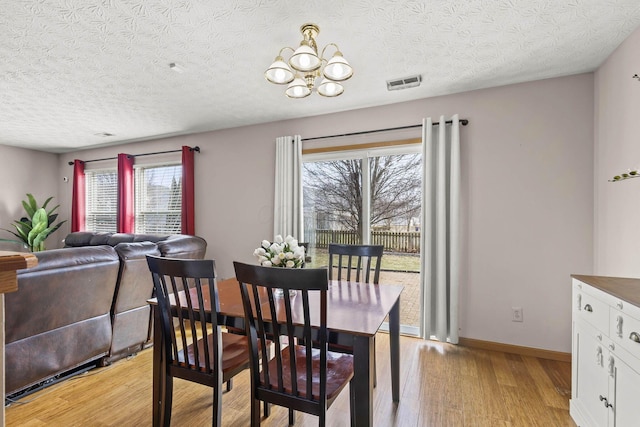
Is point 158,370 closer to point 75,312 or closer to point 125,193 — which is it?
point 75,312

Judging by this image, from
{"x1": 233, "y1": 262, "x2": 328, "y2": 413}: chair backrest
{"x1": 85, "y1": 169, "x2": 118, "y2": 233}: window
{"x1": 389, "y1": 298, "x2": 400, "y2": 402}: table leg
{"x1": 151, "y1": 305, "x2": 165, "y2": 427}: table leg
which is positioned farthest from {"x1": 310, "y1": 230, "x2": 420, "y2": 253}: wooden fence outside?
{"x1": 85, "y1": 169, "x2": 118, "y2": 233}: window

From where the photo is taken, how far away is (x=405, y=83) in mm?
2773

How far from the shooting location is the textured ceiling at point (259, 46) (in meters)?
1.78

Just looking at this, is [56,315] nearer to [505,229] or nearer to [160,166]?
[160,166]

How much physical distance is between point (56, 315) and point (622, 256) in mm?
3934

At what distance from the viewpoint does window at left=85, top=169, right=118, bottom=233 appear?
5.17 m

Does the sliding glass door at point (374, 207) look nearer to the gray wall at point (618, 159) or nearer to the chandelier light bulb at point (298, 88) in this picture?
the gray wall at point (618, 159)

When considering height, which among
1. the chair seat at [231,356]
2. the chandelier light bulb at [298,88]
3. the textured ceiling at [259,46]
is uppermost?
the textured ceiling at [259,46]

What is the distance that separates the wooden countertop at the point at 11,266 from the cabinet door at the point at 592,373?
7.30 feet

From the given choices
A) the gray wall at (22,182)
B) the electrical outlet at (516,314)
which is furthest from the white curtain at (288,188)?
the gray wall at (22,182)

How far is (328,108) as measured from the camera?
3443 mm

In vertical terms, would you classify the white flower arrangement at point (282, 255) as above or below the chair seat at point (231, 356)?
above

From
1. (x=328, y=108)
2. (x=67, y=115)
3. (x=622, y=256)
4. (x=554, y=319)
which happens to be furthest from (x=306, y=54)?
(x=67, y=115)

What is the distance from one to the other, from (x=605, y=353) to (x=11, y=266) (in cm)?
226
